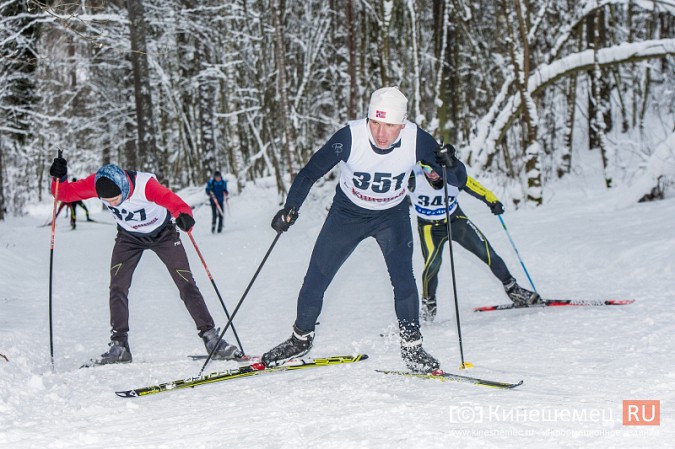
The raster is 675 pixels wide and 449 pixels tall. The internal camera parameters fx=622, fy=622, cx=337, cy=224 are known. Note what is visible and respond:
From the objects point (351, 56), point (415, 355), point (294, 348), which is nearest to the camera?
point (415, 355)

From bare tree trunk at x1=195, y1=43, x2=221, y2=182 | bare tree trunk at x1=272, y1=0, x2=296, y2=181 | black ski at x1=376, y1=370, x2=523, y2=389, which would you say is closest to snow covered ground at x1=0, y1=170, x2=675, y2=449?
black ski at x1=376, y1=370, x2=523, y2=389

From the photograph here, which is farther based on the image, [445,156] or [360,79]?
[360,79]

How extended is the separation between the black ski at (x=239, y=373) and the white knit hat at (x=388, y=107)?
1.83m

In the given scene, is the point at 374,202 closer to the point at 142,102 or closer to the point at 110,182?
the point at 110,182

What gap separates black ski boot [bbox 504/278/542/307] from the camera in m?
6.39

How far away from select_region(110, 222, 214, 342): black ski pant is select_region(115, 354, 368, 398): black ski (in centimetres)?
114

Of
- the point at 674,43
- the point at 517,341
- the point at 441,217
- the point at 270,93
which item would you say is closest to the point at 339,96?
the point at 270,93

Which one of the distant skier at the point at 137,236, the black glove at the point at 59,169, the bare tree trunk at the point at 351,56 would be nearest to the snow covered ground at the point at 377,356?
the distant skier at the point at 137,236

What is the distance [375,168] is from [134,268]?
8.20ft

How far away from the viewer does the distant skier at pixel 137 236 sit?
5176 millimetres

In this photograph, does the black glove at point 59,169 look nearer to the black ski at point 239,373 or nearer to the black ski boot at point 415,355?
the black ski at point 239,373

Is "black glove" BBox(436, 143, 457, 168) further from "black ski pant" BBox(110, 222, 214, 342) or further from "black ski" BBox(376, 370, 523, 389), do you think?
"black ski pant" BBox(110, 222, 214, 342)

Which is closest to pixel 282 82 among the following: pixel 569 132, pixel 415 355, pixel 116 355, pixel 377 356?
pixel 569 132

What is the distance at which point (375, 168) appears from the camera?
417 centimetres
